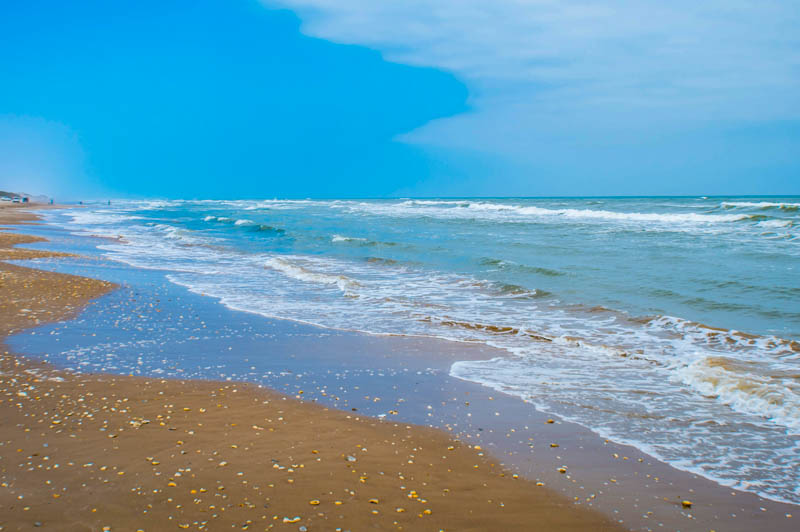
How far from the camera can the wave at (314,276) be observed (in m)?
14.1

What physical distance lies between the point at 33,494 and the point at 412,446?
2841mm

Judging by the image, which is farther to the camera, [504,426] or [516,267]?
[516,267]

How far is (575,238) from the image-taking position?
26.9 meters

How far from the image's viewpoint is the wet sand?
357 centimetres

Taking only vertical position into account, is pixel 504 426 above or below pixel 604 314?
below

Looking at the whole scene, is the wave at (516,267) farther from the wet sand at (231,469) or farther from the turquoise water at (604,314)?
the wet sand at (231,469)

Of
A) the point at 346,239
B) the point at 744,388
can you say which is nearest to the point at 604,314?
the point at 744,388

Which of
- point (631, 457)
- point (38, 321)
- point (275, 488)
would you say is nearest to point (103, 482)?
point (275, 488)

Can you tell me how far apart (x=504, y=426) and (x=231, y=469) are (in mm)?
2606

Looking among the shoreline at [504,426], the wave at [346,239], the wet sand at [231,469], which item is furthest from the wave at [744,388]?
the wave at [346,239]

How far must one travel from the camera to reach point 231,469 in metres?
4.18

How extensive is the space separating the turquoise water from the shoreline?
36 cm

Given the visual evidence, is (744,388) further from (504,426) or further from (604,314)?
(604,314)

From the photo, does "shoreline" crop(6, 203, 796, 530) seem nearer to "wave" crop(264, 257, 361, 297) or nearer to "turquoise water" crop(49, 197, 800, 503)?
"turquoise water" crop(49, 197, 800, 503)
